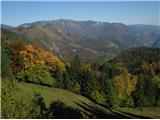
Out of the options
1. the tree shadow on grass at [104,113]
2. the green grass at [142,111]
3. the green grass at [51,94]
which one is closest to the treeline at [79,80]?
the green grass at [51,94]

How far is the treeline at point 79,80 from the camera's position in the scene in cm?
1022

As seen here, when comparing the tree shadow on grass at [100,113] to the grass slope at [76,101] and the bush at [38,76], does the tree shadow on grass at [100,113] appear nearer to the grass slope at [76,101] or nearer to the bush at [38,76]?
the grass slope at [76,101]

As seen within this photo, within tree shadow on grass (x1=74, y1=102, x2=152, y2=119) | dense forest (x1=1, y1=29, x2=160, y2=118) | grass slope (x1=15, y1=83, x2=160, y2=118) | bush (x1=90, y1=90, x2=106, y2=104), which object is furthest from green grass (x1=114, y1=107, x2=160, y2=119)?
bush (x1=90, y1=90, x2=106, y2=104)

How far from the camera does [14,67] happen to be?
386 inches

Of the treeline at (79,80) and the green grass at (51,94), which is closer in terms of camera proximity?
the green grass at (51,94)

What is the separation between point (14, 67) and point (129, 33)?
606ft

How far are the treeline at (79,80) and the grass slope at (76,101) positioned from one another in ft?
1.10

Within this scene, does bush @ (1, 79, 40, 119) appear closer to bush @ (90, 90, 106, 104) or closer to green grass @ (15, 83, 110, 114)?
green grass @ (15, 83, 110, 114)

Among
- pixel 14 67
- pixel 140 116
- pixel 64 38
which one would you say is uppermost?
pixel 64 38

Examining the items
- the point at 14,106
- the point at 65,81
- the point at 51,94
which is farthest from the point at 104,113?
the point at 14,106

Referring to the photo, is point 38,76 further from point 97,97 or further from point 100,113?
point 100,113

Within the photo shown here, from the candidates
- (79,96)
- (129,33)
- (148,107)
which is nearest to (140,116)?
(148,107)

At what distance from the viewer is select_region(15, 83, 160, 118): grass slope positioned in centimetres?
870

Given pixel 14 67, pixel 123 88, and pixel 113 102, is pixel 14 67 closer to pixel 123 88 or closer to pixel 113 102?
pixel 113 102
